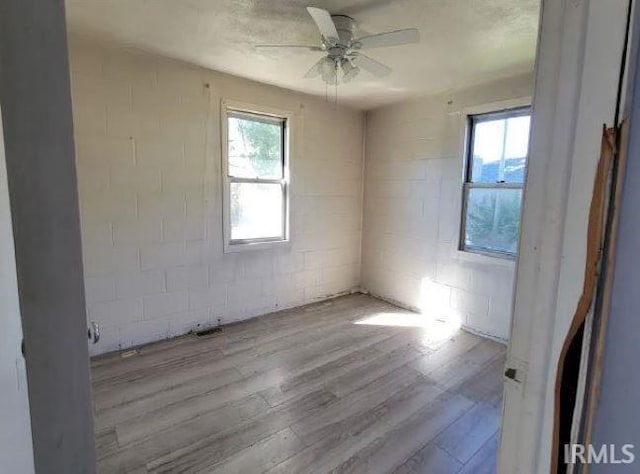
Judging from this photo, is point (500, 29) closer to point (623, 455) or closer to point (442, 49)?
point (442, 49)

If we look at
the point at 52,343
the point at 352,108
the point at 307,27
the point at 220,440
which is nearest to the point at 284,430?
the point at 220,440

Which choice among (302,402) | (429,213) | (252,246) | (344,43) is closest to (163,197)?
(252,246)

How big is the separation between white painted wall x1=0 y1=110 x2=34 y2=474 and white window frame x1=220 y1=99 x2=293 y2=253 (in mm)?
2565

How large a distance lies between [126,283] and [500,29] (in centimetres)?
331

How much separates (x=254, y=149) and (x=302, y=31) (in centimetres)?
136

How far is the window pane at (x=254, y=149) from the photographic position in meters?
3.20

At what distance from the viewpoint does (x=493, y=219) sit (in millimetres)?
3062

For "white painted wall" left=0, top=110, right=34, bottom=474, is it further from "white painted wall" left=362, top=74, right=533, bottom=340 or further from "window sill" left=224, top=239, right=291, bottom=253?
"white painted wall" left=362, top=74, right=533, bottom=340

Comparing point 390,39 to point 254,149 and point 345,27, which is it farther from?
point 254,149

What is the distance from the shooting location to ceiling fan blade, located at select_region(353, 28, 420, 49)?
71.6 inches

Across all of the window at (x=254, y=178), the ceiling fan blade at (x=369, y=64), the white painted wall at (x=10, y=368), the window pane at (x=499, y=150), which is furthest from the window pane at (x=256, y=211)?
the white painted wall at (x=10, y=368)

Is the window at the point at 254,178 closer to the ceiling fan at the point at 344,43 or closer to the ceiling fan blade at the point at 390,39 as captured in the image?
the ceiling fan at the point at 344,43

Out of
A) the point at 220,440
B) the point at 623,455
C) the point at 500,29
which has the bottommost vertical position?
the point at 220,440

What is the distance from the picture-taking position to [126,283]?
2.71 metres
